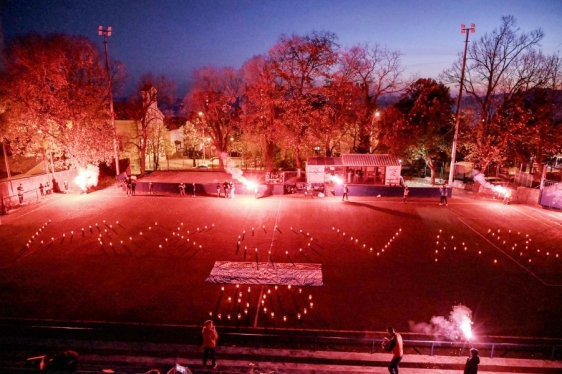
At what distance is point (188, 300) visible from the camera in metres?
12.5

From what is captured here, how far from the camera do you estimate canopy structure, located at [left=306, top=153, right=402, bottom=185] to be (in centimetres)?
3309

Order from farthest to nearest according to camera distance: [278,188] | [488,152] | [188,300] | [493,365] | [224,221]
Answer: [488,152] < [278,188] < [224,221] < [188,300] < [493,365]

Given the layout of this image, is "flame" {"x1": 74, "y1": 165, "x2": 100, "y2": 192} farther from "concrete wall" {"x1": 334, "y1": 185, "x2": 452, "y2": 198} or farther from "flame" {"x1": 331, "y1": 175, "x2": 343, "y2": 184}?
"flame" {"x1": 331, "y1": 175, "x2": 343, "y2": 184}

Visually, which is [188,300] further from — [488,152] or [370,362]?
[488,152]

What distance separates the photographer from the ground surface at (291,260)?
Answer: 11742 millimetres

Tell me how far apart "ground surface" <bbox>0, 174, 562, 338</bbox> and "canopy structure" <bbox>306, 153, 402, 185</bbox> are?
7496 millimetres

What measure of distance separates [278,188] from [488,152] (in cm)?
1862

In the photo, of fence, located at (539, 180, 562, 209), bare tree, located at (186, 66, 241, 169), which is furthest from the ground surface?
bare tree, located at (186, 66, 241, 169)

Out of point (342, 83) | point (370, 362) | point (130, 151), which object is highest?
point (342, 83)

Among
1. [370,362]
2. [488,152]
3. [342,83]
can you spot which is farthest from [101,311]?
[488,152]

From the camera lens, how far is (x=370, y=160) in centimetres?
3338

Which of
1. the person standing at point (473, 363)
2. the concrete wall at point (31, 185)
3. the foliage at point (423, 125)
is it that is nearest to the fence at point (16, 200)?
the concrete wall at point (31, 185)

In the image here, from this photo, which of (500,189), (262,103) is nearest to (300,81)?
(262,103)

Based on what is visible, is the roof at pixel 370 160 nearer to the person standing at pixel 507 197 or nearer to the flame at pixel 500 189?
the flame at pixel 500 189
